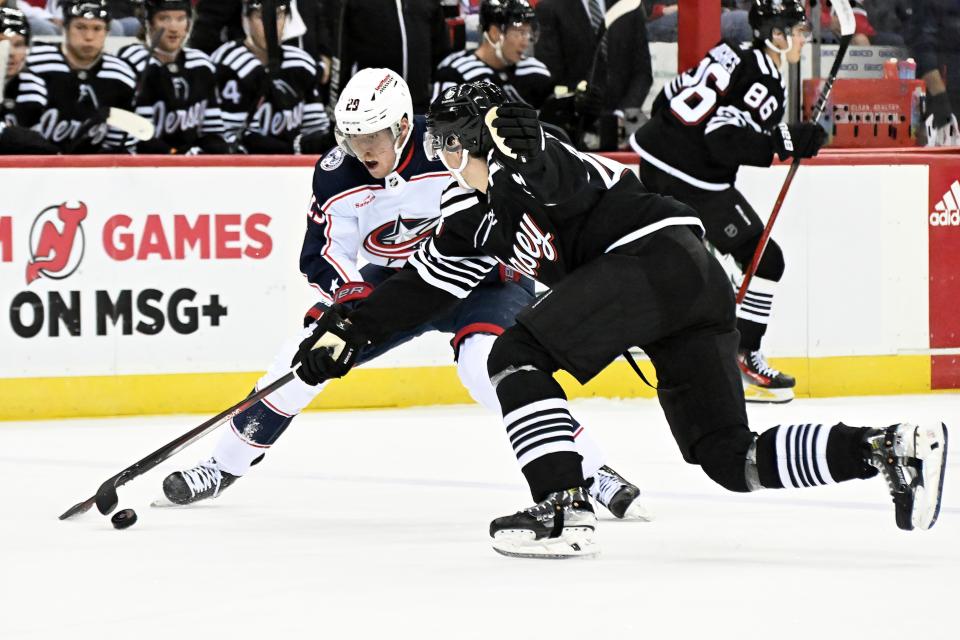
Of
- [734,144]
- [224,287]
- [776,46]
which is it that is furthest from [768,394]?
[224,287]

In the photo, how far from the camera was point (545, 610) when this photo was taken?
264 centimetres

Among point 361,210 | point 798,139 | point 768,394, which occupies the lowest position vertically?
point 768,394

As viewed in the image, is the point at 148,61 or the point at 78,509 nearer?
the point at 78,509

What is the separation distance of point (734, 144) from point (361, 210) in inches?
84.9

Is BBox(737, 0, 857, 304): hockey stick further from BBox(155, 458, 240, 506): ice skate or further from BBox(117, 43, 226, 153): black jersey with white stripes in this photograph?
BBox(155, 458, 240, 506): ice skate

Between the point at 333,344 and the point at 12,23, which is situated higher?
the point at 12,23

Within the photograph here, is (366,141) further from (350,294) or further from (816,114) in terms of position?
(816,114)

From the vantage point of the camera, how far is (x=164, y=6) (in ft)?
19.3

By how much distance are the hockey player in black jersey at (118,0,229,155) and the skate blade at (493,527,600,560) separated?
3201 millimetres

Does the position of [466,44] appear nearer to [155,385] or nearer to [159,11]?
[159,11]

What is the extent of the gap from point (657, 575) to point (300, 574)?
654mm

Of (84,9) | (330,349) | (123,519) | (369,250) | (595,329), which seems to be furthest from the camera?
(84,9)

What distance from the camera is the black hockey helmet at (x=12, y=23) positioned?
559 cm

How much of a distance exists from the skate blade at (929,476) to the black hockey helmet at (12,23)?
383 centimetres
